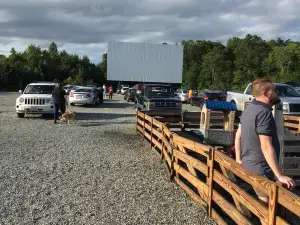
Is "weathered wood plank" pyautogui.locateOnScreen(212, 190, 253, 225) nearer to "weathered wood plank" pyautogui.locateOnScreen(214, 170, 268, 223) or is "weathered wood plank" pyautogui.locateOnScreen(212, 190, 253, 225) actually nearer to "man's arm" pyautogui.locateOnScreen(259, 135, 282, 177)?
"weathered wood plank" pyautogui.locateOnScreen(214, 170, 268, 223)

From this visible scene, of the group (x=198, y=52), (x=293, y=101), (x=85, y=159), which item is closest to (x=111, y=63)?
(x=293, y=101)

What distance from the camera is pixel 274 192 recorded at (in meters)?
3.74

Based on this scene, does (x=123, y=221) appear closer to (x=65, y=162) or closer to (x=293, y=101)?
(x=65, y=162)

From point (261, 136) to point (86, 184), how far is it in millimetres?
4277

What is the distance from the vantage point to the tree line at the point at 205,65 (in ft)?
254

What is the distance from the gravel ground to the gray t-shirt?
1.58 m

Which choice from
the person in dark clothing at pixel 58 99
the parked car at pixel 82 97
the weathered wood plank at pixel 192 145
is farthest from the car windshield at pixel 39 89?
the weathered wood plank at pixel 192 145

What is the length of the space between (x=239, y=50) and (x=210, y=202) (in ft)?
293

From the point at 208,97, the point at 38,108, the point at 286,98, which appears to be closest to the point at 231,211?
the point at 286,98

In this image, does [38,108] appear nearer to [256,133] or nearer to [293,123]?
[293,123]

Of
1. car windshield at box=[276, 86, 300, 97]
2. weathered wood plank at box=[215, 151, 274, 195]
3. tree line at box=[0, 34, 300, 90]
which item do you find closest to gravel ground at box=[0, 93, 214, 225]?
weathered wood plank at box=[215, 151, 274, 195]

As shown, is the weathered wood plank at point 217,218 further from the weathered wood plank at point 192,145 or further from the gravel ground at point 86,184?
the weathered wood plank at point 192,145

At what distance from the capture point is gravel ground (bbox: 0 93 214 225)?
222 inches

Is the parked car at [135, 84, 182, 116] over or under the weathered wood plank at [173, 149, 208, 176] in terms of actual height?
over
